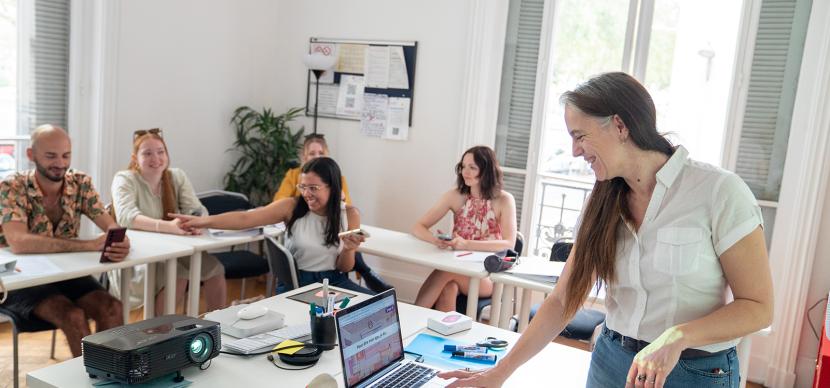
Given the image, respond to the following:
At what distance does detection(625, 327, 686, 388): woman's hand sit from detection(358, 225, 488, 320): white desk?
200 centimetres

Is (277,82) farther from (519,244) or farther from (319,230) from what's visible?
(519,244)

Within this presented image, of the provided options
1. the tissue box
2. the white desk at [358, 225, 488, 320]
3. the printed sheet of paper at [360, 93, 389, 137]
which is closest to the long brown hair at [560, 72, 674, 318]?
the tissue box

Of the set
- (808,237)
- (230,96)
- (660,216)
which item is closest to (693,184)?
(660,216)

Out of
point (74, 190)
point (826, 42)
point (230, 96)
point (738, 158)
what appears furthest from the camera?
point (230, 96)

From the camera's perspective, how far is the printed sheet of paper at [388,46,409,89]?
491 centimetres

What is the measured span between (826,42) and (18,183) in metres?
4.21

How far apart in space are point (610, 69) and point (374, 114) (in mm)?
1736

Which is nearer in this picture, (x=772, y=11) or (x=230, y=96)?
(x=772, y=11)

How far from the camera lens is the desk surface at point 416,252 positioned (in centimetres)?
342

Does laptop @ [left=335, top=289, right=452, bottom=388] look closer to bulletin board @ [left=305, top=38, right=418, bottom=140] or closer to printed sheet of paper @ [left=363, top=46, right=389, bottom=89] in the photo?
bulletin board @ [left=305, top=38, right=418, bottom=140]

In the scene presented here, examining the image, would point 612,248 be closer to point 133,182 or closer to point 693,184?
point 693,184

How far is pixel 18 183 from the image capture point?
10.2ft

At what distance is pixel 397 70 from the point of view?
4.93 meters

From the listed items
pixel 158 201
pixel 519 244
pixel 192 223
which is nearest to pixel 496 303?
pixel 519 244
